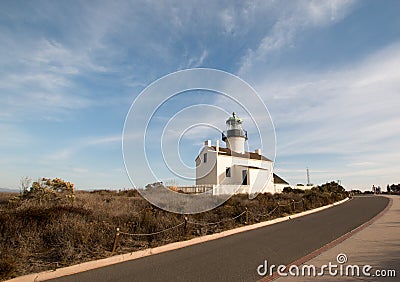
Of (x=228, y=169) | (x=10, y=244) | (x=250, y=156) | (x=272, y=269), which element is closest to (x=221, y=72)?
(x=272, y=269)

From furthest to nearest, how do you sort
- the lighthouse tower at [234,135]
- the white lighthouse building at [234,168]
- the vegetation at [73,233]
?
1. the lighthouse tower at [234,135]
2. the white lighthouse building at [234,168]
3. the vegetation at [73,233]

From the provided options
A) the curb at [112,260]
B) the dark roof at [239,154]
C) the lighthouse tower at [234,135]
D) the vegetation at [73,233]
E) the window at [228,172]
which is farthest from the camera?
the lighthouse tower at [234,135]

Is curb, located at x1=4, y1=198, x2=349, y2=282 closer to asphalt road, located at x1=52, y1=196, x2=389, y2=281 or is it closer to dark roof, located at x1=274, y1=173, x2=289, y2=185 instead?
asphalt road, located at x1=52, y1=196, x2=389, y2=281

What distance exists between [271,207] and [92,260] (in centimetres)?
1236

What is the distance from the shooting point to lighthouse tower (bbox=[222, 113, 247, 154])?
3716 cm

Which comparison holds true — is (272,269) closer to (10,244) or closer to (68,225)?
(68,225)

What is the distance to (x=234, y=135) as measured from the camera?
37.3 metres

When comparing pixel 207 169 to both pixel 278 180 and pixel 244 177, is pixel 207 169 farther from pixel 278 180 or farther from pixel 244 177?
pixel 278 180

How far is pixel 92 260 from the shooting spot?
6824 mm

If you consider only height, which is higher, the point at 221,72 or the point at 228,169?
the point at 221,72

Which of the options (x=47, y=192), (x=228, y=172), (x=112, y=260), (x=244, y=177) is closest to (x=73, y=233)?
(x=112, y=260)

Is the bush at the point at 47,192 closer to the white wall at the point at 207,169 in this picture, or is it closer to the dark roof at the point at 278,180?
the white wall at the point at 207,169

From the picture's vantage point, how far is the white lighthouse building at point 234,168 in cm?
3103

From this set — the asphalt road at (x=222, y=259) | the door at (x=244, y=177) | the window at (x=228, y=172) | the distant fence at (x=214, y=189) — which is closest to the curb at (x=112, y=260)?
the asphalt road at (x=222, y=259)
